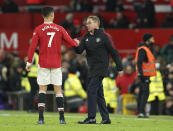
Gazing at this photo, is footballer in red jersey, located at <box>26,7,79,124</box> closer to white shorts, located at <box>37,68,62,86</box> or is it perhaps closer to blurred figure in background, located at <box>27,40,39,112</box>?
Result: white shorts, located at <box>37,68,62,86</box>

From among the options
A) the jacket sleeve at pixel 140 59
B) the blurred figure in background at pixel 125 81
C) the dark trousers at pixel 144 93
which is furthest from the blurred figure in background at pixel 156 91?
the blurred figure in background at pixel 125 81

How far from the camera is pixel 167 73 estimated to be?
73.8 feet

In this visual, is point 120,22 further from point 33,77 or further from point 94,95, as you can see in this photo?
point 94,95

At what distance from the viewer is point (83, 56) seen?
24.4 meters

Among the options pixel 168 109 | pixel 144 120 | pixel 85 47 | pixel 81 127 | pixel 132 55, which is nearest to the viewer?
pixel 81 127

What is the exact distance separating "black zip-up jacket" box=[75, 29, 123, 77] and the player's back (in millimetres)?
589

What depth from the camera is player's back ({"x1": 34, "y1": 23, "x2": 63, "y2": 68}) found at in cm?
1470

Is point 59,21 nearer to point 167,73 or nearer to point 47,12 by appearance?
point 167,73

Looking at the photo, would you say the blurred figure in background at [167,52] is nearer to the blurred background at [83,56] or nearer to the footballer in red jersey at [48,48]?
the blurred background at [83,56]

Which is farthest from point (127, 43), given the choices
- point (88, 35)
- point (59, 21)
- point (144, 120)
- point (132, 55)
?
point (88, 35)

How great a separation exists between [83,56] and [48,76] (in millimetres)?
9665

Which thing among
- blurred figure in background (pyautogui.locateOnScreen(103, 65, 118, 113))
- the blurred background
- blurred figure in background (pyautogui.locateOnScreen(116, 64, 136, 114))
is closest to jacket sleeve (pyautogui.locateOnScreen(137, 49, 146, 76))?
the blurred background

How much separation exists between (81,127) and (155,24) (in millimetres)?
14485

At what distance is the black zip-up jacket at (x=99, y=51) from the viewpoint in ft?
49.5
